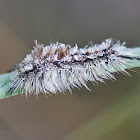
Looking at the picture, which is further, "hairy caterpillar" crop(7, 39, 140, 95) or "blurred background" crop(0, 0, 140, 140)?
"blurred background" crop(0, 0, 140, 140)

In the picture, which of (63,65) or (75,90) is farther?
(75,90)

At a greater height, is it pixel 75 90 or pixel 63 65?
pixel 75 90

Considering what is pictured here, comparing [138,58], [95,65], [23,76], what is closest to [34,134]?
[23,76]

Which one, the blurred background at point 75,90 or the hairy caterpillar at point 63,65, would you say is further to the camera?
the blurred background at point 75,90
